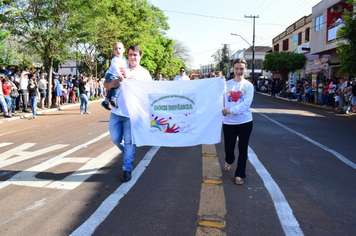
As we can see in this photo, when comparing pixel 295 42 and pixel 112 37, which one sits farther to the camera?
pixel 295 42

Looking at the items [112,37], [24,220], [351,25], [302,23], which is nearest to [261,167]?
[24,220]

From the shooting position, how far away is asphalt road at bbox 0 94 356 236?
3.47m

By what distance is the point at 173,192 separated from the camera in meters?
4.47

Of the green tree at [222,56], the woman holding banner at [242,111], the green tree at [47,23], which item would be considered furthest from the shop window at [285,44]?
the green tree at [222,56]

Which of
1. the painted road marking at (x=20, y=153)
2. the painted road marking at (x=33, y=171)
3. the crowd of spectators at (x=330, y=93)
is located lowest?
the painted road marking at (x=20, y=153)

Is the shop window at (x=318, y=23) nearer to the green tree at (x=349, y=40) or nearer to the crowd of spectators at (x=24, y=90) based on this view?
the green tree at (x=349, y=40)

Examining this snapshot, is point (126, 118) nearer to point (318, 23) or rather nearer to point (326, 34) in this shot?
point (326, 34)

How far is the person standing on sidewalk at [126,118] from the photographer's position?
4.93 meters

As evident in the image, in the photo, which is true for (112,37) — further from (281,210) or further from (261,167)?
(281,210)

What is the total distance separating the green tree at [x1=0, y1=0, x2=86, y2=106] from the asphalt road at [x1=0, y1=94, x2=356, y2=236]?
31.9 feet

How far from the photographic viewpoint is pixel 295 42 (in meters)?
39.6

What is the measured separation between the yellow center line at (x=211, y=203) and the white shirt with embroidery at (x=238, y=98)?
3.27 ft

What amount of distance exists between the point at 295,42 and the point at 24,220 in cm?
4117

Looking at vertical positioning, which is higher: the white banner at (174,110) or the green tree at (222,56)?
the green tree at (222,56)
